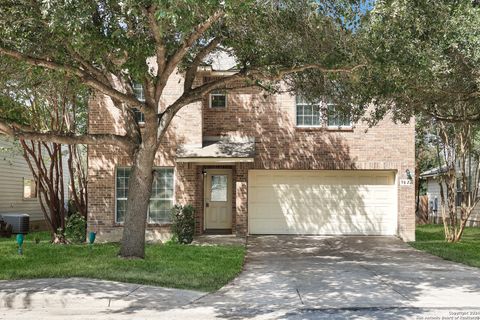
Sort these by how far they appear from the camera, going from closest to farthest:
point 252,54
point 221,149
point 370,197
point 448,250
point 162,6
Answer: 1. point 162,6
2. point 252,54
3. point 448,250
4. point 221,149
5. point 370,197

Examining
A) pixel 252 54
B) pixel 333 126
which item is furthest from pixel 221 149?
pixel 252 54

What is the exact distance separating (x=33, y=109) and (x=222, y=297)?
1141 centimetres

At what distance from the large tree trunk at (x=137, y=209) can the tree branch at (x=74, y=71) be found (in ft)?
3.60

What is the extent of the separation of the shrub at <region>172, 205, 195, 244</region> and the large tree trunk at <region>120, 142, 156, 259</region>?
15.3ft

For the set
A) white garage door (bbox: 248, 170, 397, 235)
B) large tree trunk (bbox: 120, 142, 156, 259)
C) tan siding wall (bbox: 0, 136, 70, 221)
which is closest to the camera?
large tree trunk (bbox: 120, 142, 156, 259)

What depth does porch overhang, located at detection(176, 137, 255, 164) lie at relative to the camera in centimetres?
1673

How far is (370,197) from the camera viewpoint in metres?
19.0

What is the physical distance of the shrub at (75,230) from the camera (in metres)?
17.4

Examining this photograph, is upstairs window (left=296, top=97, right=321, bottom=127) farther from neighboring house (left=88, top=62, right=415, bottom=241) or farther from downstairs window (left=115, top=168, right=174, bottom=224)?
downstairs window (left=115, top=168, right=174, bottom=224)

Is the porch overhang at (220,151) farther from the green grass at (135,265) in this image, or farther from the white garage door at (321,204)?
the green grass at (135,265)

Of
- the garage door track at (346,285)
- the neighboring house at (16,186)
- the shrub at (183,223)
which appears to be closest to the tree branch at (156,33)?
the garage door track at (346,285)

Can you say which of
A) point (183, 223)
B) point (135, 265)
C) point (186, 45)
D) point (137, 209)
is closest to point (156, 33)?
point (186, 45)

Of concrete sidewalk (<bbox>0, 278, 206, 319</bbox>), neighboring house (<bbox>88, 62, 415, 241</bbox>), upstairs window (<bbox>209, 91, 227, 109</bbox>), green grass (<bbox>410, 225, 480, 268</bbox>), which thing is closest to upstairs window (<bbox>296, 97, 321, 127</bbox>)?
neighboring house (<bbox>88, 62, 415, 241</bbox>)

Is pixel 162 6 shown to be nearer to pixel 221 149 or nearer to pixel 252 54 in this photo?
pixel 252 54
